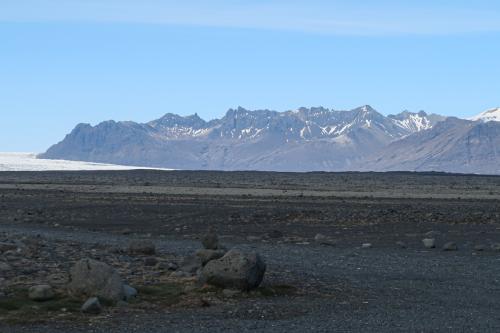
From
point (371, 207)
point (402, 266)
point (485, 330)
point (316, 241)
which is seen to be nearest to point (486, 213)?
point (371, 207)

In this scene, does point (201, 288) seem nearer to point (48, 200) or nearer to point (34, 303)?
point (34, 303)

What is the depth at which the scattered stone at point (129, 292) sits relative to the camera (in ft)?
57.0

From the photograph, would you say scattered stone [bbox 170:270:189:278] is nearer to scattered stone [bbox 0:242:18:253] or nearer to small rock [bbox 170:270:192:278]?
small rock [bbox 170:270:192:278]

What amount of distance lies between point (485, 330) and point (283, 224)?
22.3m

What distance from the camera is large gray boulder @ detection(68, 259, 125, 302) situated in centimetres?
1705

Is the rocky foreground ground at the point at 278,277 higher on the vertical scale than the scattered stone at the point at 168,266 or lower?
lower

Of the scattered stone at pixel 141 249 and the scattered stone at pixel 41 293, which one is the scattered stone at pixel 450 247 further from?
the scattered stone at pixel 41 293

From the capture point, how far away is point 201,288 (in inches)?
720

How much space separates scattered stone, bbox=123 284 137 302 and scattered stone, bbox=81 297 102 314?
0.96 meters

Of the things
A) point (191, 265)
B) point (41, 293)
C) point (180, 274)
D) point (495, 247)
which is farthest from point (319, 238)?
point (41, 293)

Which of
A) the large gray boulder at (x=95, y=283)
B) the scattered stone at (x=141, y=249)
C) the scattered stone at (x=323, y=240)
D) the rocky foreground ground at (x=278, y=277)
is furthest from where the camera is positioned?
the scattered stone at (x=323, y=240)

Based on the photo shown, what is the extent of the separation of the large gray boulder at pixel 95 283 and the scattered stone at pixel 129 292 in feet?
0.45

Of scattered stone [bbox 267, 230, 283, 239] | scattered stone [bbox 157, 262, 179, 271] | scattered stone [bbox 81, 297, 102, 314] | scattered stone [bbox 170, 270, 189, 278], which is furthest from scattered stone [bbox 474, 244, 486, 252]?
scattered stone [bbox 81, 297, 102, 314]

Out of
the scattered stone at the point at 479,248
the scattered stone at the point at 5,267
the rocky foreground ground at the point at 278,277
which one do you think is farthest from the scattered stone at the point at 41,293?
the scattered stone at the point at 479,248
